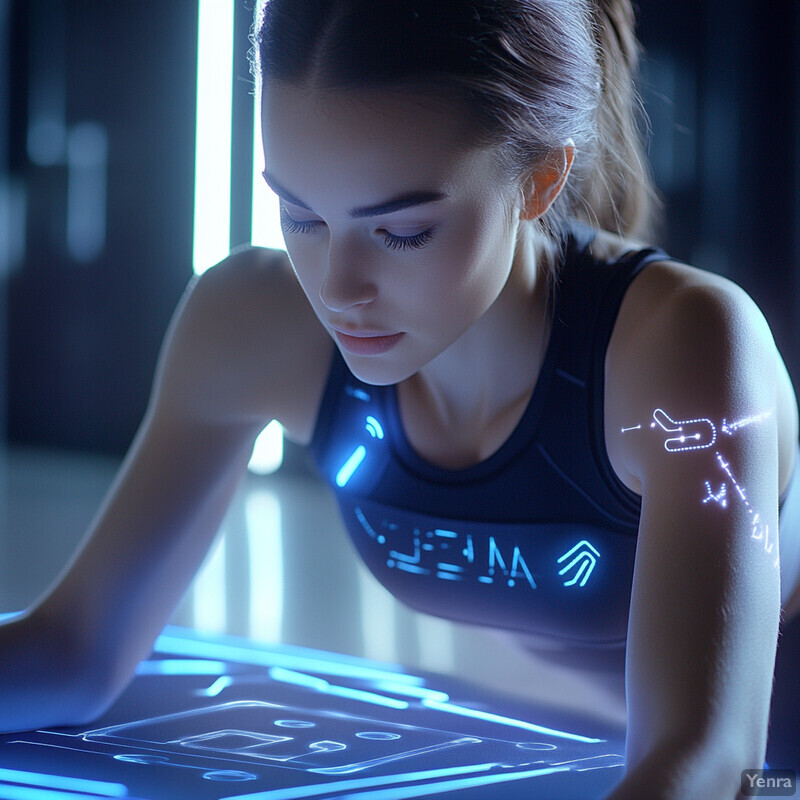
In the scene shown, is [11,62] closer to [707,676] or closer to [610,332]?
[610,332]

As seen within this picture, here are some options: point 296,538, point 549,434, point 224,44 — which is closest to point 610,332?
point 549,434

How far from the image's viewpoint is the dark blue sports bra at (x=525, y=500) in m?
0.83

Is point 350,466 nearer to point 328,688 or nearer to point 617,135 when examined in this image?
point 328,688

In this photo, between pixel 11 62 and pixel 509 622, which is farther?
pixel 11 62

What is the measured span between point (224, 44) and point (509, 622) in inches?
103

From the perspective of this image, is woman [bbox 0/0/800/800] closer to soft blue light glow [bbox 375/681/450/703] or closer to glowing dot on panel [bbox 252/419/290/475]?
soft blue light glow [bbox 375/681/450/703]

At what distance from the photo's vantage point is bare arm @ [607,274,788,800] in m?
0.60

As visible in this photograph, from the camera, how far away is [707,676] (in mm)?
607

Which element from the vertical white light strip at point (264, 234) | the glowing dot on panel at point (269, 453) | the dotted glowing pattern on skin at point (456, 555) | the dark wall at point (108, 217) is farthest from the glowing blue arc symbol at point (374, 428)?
the dark wall at point (108, 217)

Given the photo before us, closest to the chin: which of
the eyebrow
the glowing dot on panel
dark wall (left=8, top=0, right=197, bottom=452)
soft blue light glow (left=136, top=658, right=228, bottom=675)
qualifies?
the eyebrow

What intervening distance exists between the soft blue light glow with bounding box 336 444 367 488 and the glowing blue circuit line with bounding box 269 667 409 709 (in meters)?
0.23

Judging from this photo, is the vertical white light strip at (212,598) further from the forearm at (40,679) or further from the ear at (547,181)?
the ear at (547,181)

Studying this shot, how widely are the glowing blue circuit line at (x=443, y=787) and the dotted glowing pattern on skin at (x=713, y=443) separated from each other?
25 cm

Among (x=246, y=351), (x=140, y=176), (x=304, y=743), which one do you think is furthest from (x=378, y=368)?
(x=140, y=176)
